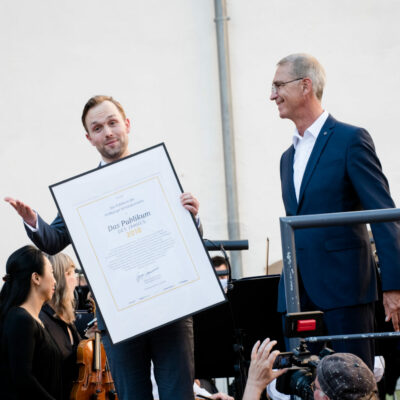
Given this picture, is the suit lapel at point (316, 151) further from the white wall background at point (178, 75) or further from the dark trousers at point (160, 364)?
the white wall background at point (178, 75)

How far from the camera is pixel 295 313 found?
6.34 feet

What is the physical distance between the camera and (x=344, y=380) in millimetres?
1867

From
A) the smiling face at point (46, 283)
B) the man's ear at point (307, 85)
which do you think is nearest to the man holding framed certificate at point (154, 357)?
the man's ear at point (307, 85)

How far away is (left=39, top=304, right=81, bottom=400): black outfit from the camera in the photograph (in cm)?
419

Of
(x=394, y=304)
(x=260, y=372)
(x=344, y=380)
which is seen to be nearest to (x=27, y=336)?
(x=260, y=372)

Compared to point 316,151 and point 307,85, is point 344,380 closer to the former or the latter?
point 316,151

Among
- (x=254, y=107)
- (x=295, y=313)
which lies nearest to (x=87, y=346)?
(x=295, y=313)

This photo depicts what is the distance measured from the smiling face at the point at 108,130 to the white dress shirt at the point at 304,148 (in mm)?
697

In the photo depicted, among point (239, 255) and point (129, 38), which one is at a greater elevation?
point (129, 38)

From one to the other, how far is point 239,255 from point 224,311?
288 cm

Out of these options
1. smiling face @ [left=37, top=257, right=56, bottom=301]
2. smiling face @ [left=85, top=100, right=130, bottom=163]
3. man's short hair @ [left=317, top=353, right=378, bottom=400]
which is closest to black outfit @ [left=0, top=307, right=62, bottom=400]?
smiling face @ [left=37, top=257, right=56, bottom=301]

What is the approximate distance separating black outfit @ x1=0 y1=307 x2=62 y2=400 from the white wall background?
295cm

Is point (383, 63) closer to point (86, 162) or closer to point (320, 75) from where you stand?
point (86, 162)

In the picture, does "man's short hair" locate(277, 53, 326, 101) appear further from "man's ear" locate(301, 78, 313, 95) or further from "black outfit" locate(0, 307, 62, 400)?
"black outfit" locate(0, 307, 62, 400)
